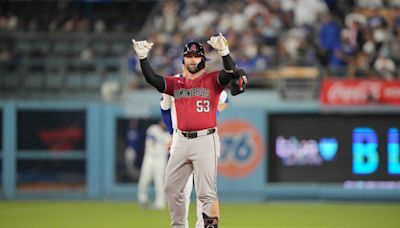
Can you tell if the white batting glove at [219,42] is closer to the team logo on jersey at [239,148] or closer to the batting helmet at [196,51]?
the batting helmet at [196,51]

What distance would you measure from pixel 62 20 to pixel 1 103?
491cm

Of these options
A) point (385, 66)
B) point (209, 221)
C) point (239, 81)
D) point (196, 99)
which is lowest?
point (209, 221)

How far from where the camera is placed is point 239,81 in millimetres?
9141

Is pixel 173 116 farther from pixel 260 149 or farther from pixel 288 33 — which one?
pixel 288 33

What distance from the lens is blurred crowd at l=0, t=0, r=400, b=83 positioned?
64.0 feet

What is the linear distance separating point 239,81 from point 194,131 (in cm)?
75

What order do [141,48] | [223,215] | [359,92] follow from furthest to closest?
[359,92] → [223,215] → [141,48]

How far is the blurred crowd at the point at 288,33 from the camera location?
64.0ft

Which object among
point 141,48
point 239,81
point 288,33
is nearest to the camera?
point 239,81

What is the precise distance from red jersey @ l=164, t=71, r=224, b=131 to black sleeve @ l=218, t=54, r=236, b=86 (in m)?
0.15

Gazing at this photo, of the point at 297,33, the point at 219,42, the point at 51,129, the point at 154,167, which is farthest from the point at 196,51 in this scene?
the point at 297,33

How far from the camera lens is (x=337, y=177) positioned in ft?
62.1

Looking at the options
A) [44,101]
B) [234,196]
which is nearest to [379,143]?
[234,196]

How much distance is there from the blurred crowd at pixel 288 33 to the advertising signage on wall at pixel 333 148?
100 centimetres
